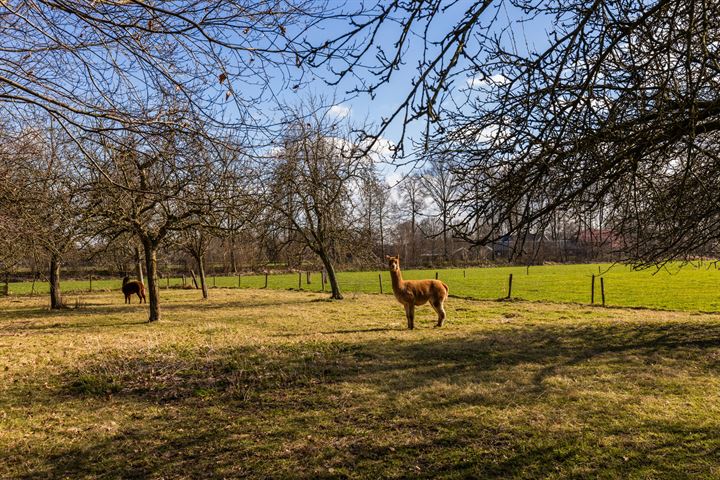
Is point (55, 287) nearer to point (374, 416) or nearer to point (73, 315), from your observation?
point (73, 315)

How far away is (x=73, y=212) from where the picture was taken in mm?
11898

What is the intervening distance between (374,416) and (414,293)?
7.18 meters

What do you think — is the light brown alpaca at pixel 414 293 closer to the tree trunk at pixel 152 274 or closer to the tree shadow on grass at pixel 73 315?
the tree trunk at pixel 152 274

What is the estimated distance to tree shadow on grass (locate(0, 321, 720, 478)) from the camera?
13.3 feet

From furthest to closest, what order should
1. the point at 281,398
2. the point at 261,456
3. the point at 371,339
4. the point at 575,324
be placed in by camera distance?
1. the point at 575,324
2. the point at 371,339
3. the point at 281,398
4. the point at 261,456

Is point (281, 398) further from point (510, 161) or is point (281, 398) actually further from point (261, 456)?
point (510, 161)

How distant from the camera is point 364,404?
18.8 feet

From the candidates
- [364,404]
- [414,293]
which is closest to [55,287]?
[414,293]

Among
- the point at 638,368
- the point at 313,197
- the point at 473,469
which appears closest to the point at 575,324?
the point at 638,368

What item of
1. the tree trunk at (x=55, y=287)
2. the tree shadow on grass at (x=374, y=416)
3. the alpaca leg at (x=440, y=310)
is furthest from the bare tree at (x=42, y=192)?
the alpaca leg at (x=440, y=310)

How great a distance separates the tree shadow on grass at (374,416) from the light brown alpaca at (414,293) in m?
3.06

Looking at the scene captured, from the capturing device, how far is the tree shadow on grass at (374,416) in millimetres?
4051


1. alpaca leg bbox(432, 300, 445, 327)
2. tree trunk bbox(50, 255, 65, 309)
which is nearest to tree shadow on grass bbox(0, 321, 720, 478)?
alpaca leg bbox(432, 300, 445, 327)

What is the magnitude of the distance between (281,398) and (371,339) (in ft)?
15.3
